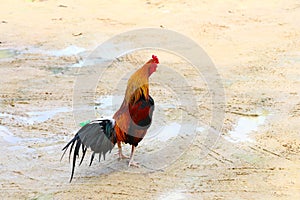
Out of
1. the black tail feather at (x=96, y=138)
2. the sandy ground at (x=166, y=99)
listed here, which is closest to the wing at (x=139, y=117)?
the black tail feather at (x=96, y=138)

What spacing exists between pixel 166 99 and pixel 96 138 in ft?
6.97

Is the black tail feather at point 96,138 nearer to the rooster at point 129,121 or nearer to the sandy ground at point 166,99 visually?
the rooster at point 129,121

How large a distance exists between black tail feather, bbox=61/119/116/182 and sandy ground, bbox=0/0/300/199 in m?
0.31

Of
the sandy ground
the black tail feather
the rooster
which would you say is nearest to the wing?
the rooster

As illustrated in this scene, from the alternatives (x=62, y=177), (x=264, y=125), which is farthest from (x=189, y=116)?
(x=62, y=177)

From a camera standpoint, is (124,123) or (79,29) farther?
(79,29)

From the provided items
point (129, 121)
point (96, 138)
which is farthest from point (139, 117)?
point (96, 138)

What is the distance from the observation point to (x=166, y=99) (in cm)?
693

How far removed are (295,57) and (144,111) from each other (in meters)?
4.33

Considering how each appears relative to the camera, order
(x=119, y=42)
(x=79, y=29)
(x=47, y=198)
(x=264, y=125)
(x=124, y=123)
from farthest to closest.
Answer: (x=79, y=29)
(x=119, y=42)
(x=264, y=125)
(x=124, y=123)
(x=47, y=198)

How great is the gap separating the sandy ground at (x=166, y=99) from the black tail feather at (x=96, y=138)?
12.1 inches

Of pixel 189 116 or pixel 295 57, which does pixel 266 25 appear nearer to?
pixel 295 57

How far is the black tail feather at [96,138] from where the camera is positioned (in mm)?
4953

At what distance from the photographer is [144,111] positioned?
5.09 metres
